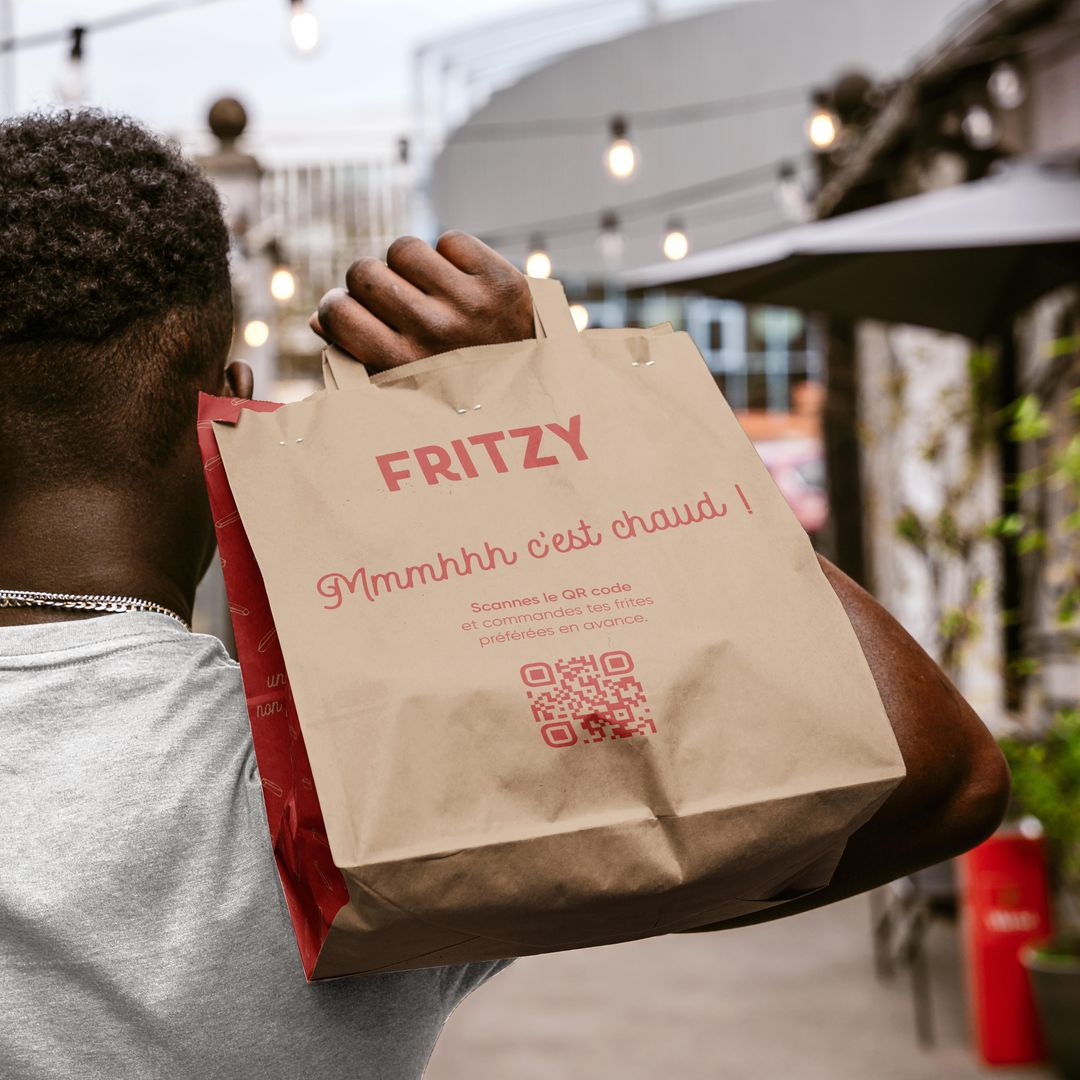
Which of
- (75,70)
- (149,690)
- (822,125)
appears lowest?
(149,690)

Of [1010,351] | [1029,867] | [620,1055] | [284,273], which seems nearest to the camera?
[1029,867]

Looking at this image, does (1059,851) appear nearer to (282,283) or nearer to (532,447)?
(532,447)

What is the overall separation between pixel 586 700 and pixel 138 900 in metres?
0.32

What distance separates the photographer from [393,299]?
899 mm

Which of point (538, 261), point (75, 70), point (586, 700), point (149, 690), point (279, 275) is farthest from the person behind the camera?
point (538, 261)

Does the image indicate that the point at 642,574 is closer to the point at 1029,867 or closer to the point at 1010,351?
the point at 1029,867

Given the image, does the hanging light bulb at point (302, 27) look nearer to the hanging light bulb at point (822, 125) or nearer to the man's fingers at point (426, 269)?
the hanging light bulb at point (822, 125)

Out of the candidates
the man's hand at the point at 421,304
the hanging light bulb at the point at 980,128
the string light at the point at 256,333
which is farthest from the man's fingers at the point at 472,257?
the hanging light bulb at the point at 980,128

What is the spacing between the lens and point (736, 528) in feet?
2.78

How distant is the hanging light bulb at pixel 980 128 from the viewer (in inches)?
247

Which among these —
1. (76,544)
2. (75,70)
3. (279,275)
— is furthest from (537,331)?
(279,275)

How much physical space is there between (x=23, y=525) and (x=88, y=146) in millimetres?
274

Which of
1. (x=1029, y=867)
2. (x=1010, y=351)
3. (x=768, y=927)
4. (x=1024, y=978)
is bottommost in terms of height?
(x=768, y=927)

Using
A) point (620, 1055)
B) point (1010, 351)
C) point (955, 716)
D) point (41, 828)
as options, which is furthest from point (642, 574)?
point (1010, 351)
